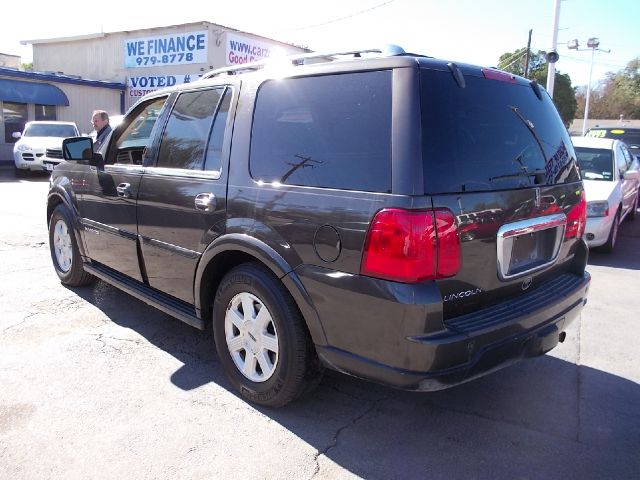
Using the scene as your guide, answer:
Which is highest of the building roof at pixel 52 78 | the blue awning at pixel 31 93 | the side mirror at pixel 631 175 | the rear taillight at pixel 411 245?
the building roof at pixel 52 78

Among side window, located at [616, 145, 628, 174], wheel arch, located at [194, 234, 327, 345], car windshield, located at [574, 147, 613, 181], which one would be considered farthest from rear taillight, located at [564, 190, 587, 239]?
side window, located at [616, 145, 628, 174]

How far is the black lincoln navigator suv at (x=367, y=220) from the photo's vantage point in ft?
7.85

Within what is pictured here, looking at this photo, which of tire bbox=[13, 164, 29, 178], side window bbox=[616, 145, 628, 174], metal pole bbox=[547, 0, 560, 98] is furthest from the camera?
tire bbox=[13, 164, 29, 178]

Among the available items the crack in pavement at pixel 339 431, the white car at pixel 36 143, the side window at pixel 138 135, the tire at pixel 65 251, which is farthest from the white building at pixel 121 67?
the crack in pavement at pixel 339 431

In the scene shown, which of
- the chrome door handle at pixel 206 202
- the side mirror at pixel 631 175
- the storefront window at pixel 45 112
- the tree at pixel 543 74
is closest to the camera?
the chrome door handle at pixel 206 202

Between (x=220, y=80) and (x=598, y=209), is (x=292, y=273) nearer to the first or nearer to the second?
(x=220, y=80)

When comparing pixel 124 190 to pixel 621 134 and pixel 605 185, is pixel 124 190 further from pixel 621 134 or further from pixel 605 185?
pixel 621 134

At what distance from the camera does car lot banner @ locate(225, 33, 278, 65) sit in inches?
917

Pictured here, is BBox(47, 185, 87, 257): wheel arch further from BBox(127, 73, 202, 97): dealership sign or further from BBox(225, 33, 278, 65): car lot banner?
BBox(127, 73, 202, 97): dealership sign

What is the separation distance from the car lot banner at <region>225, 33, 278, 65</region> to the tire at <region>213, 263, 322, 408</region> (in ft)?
72.4

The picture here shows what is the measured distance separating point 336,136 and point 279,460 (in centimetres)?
167

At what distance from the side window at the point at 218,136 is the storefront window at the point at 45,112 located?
73.6 ft

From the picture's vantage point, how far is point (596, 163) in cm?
813

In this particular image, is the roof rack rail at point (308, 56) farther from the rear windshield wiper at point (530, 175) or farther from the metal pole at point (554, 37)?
the metal pole at point (554, 37)
